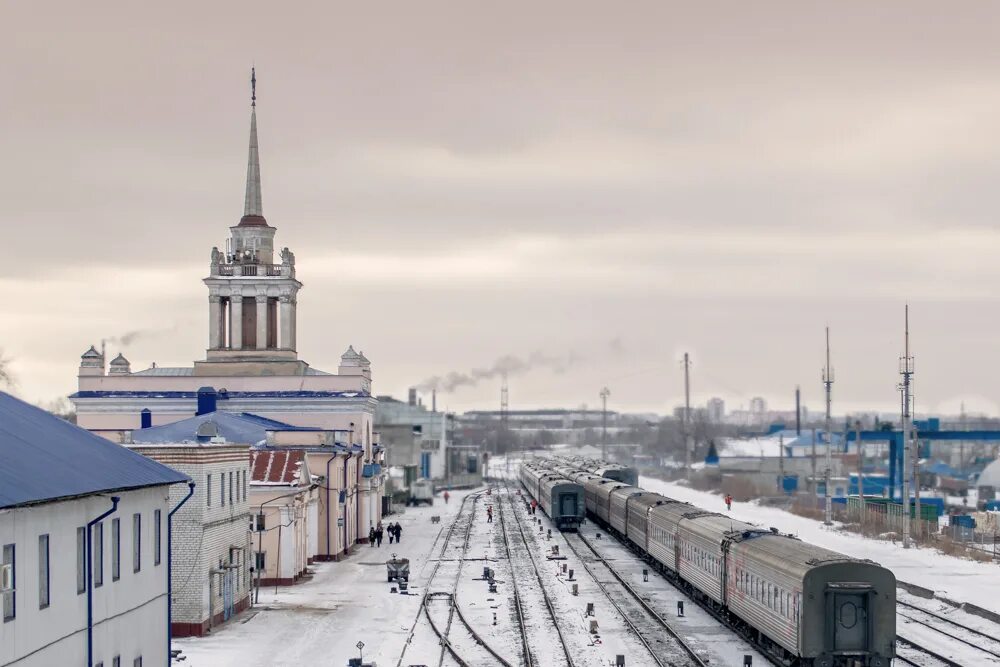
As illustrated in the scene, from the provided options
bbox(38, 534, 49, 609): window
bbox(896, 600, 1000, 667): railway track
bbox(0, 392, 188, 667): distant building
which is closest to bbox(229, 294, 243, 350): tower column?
bbox(896, 600, 1000, 667): railway track

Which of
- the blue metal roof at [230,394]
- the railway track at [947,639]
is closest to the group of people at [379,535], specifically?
the blue metal roof at [230,394]

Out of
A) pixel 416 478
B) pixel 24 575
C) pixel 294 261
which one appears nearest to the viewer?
pixel 24 575

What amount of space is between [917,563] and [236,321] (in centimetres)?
4173

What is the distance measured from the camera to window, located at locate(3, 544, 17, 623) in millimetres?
21859

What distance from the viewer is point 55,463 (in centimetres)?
2527

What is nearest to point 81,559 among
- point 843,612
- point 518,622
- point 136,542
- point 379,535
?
point 136,542

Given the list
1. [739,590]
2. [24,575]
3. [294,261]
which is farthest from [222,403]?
[24,575]

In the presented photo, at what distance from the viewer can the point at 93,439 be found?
29.9 m

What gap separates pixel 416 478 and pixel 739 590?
294 ft

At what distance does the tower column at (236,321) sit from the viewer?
81.4m

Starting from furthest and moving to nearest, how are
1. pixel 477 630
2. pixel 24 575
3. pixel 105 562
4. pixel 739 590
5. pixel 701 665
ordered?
pixel 477 630 < pixel 739 590 < pixel 701 665 < pixel 105 562 < pixel 24 575

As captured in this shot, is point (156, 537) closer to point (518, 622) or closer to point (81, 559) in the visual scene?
point (81, 559)

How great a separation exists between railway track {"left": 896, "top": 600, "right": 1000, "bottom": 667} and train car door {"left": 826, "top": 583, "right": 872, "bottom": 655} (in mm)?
5164

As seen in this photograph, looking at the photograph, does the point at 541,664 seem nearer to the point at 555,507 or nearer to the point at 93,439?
the point at 93,439
